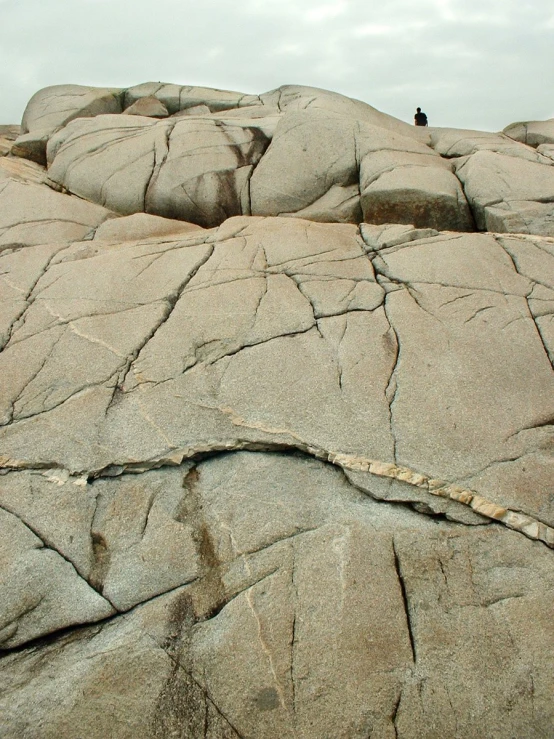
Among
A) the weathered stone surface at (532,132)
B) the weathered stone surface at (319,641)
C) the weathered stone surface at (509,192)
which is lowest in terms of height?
the weathered stone surface at (319,641)

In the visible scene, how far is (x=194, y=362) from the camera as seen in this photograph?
14.2ft

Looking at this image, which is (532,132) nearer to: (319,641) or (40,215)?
(40,215)

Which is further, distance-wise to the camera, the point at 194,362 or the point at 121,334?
the point at 121,334

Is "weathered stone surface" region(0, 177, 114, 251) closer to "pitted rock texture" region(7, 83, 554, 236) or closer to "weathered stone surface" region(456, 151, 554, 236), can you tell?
"pitted rock texture" region(7, 83, 554, 236)

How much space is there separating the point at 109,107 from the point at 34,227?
19.6 feet

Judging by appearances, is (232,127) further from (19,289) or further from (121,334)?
(121,334)

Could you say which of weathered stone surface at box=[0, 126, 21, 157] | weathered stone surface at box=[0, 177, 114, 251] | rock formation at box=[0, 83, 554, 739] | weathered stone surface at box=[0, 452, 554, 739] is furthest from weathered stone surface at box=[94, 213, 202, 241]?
weathered stone surface at box=[0, 126, 21, 157]

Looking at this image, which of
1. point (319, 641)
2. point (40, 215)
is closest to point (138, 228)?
point (40, 215)

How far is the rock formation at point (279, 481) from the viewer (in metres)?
2.75

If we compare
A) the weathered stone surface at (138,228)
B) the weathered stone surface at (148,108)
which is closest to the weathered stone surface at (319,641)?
the weathered stone surface at (138,228)

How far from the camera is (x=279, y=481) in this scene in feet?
11.7

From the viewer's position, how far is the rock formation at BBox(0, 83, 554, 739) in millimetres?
2754

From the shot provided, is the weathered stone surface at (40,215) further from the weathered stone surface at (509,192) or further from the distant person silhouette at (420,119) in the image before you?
the distant person silhouette at (420,119)

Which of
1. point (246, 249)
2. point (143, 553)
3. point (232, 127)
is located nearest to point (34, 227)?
point (246, 249)
